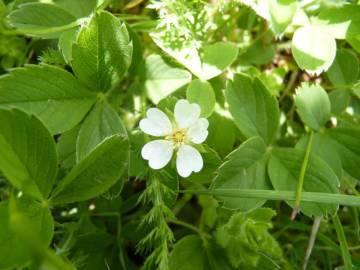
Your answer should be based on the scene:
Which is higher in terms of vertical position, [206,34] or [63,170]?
[206,34]

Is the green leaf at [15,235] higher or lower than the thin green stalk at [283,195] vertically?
higher

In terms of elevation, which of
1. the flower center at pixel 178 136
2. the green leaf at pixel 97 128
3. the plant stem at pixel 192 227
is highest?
the green leaf at pixel 97 128

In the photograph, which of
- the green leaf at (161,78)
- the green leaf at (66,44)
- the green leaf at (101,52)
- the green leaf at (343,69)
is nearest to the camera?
the green leaf at (101,52)

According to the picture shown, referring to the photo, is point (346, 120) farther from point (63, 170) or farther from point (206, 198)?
point (63, 170)

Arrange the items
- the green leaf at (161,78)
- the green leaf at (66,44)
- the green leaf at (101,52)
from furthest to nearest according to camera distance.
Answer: the green leaf at (161,78), the green leaf at (66,44), the green leaf at (101,52)

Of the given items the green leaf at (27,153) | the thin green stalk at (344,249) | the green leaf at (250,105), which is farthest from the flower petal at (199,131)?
the thin green stalk at (344,249)

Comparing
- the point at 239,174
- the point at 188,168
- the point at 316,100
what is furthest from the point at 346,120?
the point at 188,168

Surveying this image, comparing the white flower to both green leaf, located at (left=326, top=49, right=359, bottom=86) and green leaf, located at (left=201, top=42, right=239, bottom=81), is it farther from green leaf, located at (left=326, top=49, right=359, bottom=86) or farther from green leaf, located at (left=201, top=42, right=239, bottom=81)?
green leaf, located at (left=326, top=49, right=359, bottom=86)

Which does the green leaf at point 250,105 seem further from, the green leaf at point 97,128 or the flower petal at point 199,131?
the green leaf at point 97,128
